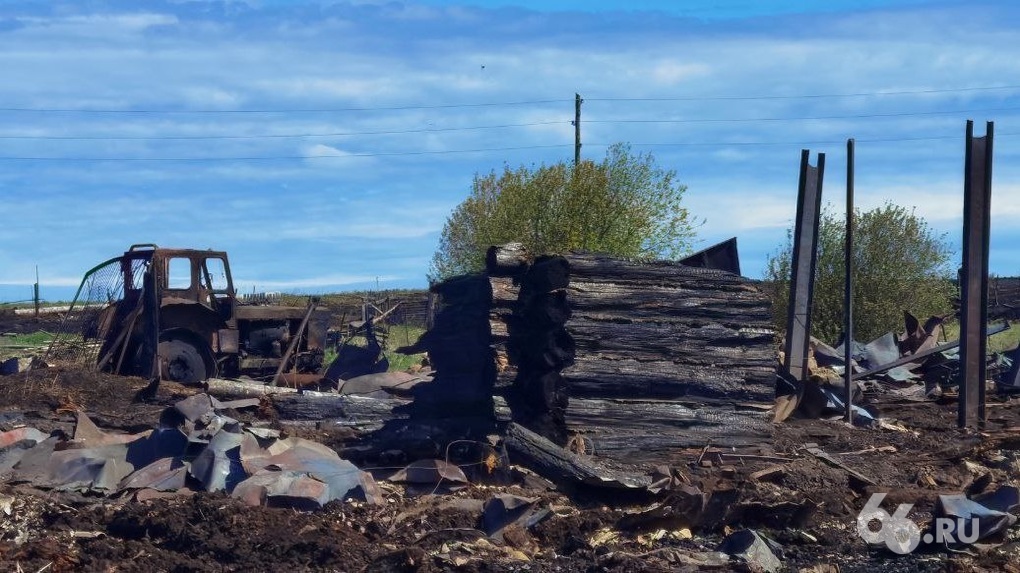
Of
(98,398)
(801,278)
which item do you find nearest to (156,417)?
(98,398)

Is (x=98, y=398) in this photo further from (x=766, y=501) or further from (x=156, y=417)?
(x=766, y=501)

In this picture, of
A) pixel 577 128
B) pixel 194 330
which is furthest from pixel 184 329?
pixel 577 128

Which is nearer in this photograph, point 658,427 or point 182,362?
point 658,427

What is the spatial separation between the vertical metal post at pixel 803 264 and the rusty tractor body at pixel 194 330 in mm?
7380

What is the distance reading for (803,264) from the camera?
43.5 feet

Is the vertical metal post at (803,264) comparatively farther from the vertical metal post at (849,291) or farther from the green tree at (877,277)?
the green tree at (877,277)

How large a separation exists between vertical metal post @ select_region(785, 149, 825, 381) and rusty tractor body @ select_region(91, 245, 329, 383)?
7.38 meters

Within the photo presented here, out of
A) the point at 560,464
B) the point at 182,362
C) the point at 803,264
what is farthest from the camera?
the point at 182,362

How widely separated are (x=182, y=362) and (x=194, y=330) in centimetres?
69

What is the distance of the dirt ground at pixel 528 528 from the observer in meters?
5.90

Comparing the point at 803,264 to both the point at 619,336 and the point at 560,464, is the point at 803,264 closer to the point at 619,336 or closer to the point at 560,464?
the point at 619,336

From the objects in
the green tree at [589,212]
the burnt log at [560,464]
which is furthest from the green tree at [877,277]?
the burnt log at [560,464]

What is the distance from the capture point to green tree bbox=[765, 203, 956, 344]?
75.7ft

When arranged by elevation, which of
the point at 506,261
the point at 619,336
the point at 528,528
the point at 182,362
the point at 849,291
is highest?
the point at 506,261
